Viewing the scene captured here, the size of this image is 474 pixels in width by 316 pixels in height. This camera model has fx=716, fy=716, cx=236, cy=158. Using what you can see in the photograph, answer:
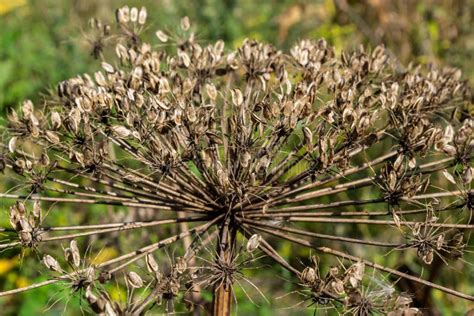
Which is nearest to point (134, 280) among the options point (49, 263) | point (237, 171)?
point (49, 263)

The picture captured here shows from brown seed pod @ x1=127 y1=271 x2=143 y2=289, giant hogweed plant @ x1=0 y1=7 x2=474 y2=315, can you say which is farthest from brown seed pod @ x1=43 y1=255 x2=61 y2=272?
brown seed pod @ x1=127 y1=271 x2=143 y2=289

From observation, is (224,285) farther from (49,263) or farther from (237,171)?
(49,263)

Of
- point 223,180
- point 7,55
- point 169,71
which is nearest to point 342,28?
point 7,55

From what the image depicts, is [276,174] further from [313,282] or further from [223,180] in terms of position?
[313,282]

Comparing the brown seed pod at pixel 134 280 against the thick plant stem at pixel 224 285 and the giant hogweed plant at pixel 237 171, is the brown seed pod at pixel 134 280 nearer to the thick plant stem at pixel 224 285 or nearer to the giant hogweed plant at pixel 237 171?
the giant hogweed plant at pixel 237 171

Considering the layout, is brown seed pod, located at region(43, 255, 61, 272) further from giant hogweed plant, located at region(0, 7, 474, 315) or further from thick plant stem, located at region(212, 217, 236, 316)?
thick plant stem, located at region(212, 217, 236, 316)

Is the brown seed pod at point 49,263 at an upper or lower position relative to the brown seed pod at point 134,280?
upper

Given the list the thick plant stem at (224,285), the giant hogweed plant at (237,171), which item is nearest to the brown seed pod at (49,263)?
the giant hogweed plant at (237,171)

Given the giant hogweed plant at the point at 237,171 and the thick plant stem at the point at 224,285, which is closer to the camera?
the giant hogweed plant at the point at 237,171
